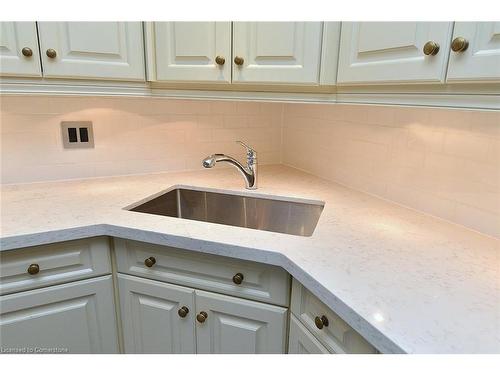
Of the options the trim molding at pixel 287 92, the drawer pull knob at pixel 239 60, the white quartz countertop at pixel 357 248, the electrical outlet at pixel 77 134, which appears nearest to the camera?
the white quartz countertop at pixel 357 248

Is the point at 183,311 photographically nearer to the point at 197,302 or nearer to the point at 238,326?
the point at 197,302

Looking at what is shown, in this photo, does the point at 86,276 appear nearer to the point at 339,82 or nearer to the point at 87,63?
the point at 87,63

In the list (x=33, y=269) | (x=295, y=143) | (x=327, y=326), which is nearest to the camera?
(x=327, y=326)

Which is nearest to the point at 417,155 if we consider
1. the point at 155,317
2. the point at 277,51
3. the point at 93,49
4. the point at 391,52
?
the point at 391,52

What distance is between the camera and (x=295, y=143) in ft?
5.89

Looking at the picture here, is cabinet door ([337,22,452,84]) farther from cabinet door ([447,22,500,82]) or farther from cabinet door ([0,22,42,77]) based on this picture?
cabinet door ([0,22,42,77])

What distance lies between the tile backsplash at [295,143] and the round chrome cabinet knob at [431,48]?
0.32 m

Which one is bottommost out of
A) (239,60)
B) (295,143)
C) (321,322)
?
(321,322)

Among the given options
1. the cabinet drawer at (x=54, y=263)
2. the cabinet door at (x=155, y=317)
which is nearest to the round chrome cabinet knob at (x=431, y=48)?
the cabinet door at (x=155, y=317)

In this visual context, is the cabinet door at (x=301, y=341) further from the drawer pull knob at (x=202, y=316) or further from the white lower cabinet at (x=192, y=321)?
the drawer pull knob at (x=202, y=316)

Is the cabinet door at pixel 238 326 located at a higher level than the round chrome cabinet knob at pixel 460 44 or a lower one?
lower

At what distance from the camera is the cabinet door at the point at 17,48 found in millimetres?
1084

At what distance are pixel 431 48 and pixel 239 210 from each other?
95 centimetres
